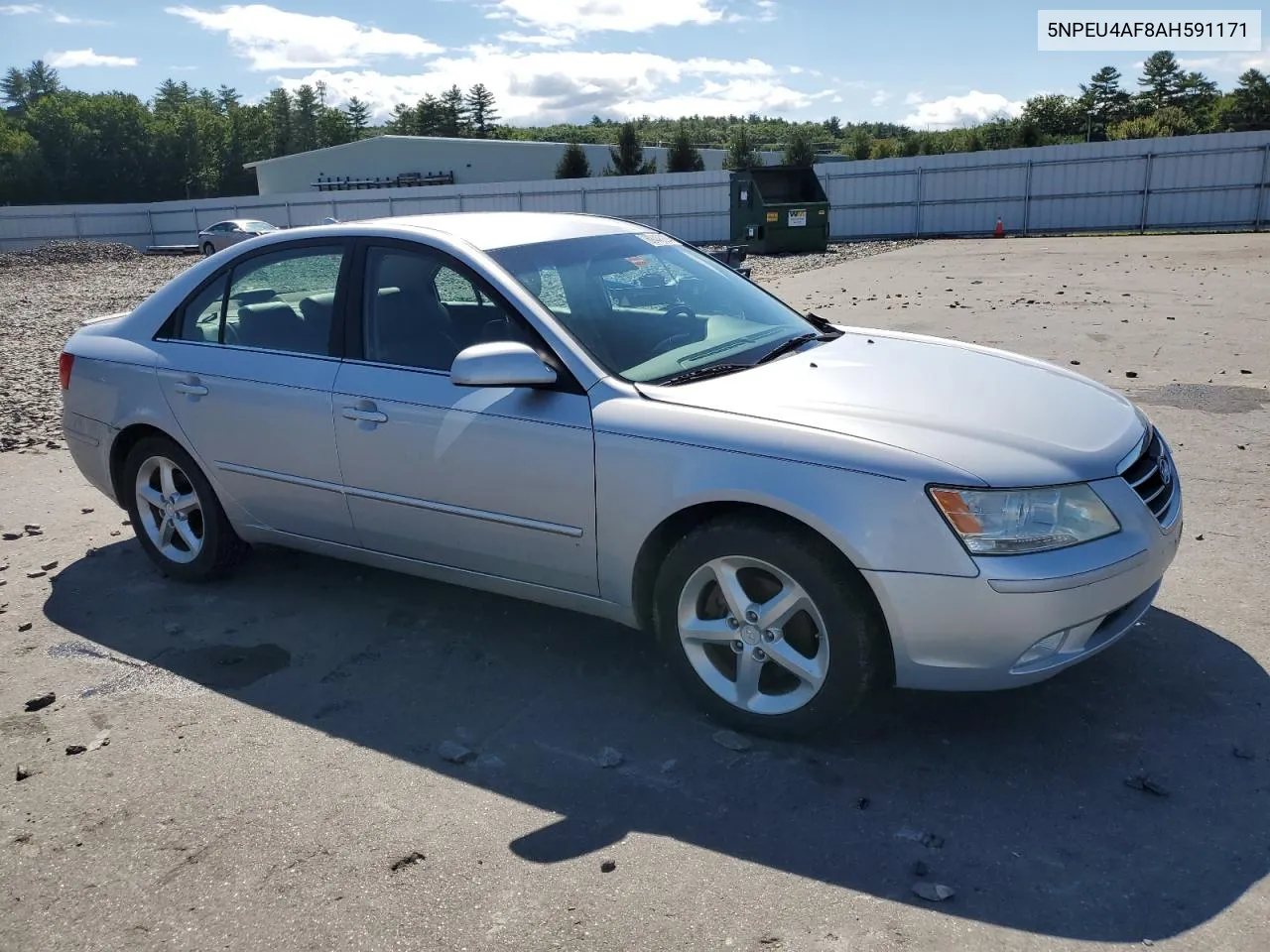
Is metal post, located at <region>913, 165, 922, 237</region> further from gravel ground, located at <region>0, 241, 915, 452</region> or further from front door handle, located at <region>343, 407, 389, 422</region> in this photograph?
front door handle, located at <region>343, 407, 389, 422</region>

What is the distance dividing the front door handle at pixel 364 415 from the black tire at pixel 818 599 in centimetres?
138

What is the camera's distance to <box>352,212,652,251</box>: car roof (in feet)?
14.1

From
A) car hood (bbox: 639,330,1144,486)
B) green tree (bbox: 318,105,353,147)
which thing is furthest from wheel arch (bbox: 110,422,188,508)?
green tree (bbox: 318,105,353,147)

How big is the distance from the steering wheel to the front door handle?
111 centimetres

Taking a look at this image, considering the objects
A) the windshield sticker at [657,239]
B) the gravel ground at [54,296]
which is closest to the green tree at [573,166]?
the gravel ground at [54,296]

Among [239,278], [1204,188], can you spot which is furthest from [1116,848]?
[1204,188]

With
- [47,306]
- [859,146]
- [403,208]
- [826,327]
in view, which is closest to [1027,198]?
[403,208]

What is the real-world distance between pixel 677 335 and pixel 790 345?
0.49m

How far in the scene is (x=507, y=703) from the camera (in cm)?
388

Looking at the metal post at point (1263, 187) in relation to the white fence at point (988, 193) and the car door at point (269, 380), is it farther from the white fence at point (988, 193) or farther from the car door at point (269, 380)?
the car door at point (269, 380)

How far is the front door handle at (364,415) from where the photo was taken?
414 cm

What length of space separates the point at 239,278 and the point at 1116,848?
4.22m

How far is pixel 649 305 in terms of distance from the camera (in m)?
4.29

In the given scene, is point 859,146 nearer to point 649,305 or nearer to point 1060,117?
point 1060,117
